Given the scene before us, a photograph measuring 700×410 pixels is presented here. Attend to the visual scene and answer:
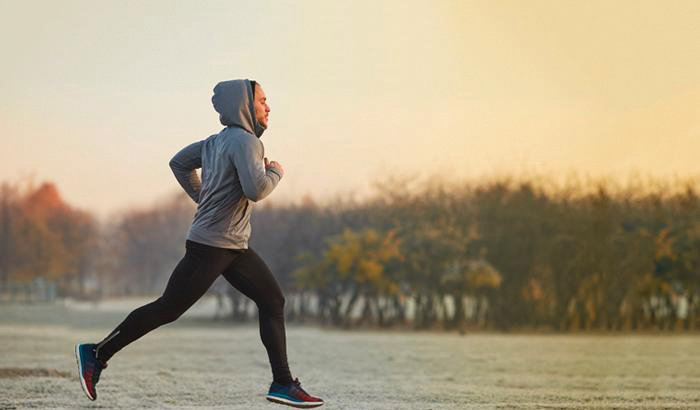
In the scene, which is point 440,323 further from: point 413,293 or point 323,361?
point 323,361

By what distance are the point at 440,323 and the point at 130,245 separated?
3090 cm

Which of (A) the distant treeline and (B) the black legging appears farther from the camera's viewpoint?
(A) the distant treeline

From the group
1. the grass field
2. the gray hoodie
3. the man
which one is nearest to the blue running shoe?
the man

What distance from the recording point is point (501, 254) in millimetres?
18516

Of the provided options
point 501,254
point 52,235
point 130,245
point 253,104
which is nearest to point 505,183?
point 501,254

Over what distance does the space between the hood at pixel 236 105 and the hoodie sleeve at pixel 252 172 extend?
0.57ft

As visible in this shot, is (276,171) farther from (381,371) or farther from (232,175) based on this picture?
(381,371)

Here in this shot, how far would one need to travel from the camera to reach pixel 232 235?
18.6ft

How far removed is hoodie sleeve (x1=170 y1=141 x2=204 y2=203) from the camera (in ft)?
19.9

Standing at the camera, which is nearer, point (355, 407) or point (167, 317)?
point (167, 317)

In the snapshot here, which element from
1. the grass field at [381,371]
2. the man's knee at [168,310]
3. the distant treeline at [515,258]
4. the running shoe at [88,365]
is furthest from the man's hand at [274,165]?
the distant treeline at [515,258]

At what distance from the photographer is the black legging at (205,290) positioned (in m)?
5.69

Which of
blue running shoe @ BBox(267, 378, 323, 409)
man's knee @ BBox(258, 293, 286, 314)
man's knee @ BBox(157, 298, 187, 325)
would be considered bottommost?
blue running shoe @ BBox(267, 378, 323, 409)

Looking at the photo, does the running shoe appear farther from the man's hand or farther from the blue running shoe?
the man's hand
